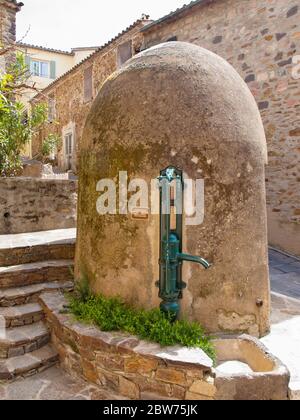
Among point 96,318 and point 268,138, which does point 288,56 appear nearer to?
point 268,138

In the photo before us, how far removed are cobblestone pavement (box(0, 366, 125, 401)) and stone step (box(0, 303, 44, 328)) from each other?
2.17 feet

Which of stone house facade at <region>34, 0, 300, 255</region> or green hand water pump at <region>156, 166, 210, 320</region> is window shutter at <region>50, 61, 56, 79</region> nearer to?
stone house facade at <region>34, 0, 300, 255</region>

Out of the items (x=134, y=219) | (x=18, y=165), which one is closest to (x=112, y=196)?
(x=134, y=219)

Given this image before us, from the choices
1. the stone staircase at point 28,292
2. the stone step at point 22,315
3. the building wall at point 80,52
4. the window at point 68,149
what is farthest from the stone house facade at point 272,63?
the building wall at point 80,52

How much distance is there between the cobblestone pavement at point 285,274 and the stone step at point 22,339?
357cm

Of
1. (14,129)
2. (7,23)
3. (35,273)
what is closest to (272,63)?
(14,129)

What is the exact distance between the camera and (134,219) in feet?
11.2

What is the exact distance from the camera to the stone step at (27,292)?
399 cm

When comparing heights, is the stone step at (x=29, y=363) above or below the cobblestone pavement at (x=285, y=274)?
below

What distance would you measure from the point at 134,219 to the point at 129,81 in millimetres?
1480

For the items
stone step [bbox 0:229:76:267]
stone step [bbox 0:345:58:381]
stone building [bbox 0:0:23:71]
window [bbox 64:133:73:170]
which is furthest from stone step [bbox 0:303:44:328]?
window [bbox 64:133:73:170]

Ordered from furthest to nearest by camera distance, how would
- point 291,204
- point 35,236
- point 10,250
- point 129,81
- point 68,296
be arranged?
point 291,204 < point 35,236 < point 10,250 < point 68,296 < point 129,81

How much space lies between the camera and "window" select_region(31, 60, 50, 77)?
23.6m

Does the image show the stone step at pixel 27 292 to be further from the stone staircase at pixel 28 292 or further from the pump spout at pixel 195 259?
the pump spout at pixel 195 259
